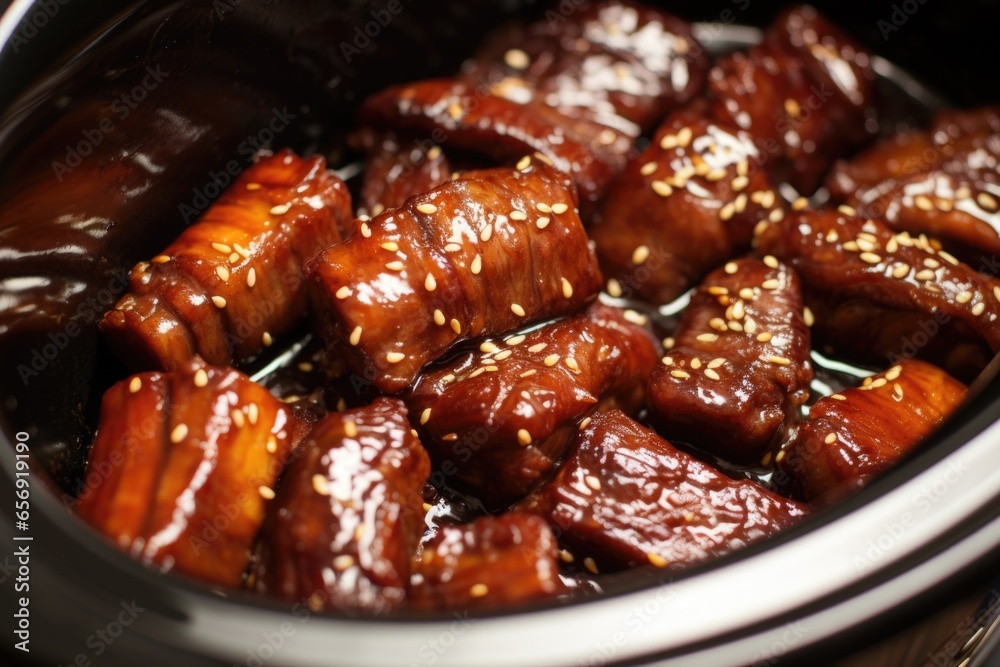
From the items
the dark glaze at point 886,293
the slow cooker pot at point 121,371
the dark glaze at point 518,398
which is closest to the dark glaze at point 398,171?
the slow cooker pot at point 121,371

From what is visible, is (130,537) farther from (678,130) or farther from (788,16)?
(788,16)

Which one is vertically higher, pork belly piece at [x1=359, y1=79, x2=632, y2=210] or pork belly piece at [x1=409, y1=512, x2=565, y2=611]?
pork belly piece at [x1=359, y1=79, x2=632, y2=210]

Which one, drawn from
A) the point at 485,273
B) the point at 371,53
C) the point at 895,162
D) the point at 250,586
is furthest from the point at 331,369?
the point at 895,162

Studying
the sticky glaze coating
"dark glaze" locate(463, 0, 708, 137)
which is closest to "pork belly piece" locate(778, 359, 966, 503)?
"dark glaze" locate(463, 0, 708, 137)

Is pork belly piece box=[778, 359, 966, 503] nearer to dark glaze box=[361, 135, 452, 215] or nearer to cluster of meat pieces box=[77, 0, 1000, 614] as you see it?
cluster of meat pieces box=[77, 0, 1000, 614]

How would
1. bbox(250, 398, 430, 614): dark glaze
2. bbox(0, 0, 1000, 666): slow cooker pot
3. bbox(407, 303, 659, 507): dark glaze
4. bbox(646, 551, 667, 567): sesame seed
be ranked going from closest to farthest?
bbox(0, 0, 1000, 666): slow cooker pot < bbox(250, 398, 430, 614): dark glaze < bbox(646, 551, 667, 567): sesame seed < bbox(407, 303, 659, 507): dark glaze

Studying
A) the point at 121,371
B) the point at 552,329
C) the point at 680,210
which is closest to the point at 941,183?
the point at 680,210
